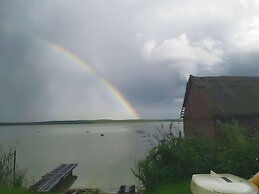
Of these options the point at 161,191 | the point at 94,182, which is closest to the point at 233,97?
the point at 94,182

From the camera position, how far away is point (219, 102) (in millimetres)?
25953

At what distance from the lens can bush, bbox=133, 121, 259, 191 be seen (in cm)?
1047

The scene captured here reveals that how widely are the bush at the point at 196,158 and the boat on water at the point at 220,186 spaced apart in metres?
3.51

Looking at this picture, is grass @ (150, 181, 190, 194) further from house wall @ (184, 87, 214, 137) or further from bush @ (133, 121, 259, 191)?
house wall @ (184, 87, 214, 137)

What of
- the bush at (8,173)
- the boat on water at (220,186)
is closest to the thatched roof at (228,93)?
the bush at (8,173)

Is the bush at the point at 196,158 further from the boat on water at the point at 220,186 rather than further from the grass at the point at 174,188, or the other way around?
the boat on water at the point at 220,186

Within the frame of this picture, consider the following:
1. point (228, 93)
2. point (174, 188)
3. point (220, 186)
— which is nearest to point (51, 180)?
point (228, 93)

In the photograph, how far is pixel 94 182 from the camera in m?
26.5

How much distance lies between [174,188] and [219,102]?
55.7ft

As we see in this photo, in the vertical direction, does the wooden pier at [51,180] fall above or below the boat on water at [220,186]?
below

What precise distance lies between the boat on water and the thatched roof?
1816cm

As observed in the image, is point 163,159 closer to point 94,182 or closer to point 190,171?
point 190,171

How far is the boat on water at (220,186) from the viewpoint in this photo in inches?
248

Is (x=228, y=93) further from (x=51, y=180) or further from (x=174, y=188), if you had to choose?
(x=174, y=188)
